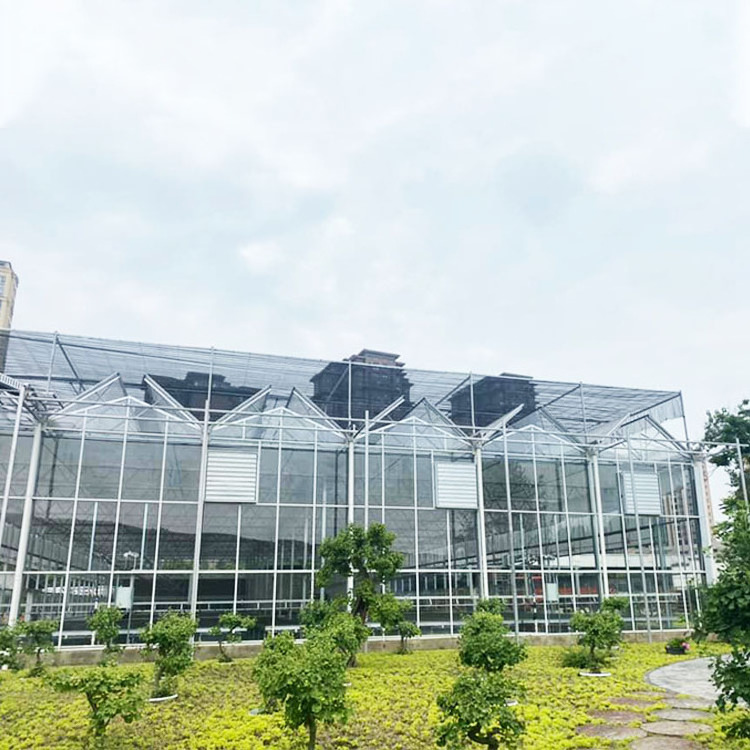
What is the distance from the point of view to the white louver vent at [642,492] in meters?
22.2

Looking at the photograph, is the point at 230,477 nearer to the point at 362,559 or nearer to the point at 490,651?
the point at 362,559

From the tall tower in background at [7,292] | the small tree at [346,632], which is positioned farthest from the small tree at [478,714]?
the tall tower in background at [7,292]

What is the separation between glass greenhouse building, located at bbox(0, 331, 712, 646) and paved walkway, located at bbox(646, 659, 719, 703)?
5.40m

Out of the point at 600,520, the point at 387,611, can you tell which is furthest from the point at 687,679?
the point at 600,520

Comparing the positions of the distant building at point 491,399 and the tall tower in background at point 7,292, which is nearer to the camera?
the distant building at point 491,399

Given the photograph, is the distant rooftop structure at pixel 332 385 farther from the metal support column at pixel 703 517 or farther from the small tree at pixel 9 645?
the small tree at pixel 9 645

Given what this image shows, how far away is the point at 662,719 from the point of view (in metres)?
9.31

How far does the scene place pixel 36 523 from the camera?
17.6 m

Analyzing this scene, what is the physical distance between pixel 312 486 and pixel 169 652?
27.4 ft

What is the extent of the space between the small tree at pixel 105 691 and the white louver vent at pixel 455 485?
13684mm

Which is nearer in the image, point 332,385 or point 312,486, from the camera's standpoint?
point 312,486

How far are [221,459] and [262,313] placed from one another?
580cm

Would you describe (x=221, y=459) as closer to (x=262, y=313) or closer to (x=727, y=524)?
(x=262, y=313)

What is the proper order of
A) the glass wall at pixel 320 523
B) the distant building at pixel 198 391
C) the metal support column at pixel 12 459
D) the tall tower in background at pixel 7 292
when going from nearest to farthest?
the metal support column at pixel 12 459
the glass wall at pixel 320 523
the distant building at pixel 198 391
the tall tower in background at pixel 7 292
